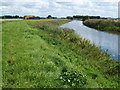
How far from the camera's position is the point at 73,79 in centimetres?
974

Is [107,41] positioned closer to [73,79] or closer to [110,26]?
[73,79]

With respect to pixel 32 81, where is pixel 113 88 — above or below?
below

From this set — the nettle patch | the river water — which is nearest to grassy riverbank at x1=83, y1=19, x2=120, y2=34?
the river water

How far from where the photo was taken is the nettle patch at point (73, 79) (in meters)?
9.32

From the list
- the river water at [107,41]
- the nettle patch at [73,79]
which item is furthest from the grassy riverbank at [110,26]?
the nettle patch at [73,79]

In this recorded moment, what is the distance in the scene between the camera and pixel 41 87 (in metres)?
8.60

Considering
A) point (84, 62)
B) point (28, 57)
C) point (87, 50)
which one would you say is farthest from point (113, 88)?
point (87, 50)

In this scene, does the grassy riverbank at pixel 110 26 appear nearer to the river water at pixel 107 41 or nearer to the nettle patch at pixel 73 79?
the river water at pixel 107 41

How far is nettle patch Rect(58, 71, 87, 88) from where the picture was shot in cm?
932

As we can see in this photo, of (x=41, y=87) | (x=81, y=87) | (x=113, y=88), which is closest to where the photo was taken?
(x=41, y=87)

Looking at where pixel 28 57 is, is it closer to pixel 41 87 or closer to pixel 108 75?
pixel 41 87

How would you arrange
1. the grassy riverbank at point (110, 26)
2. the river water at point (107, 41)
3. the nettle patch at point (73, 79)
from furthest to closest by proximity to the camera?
the grassy riverbank at point (110, 26) → the river water at point (107, 41) → the nettle patch at point (73, 79)

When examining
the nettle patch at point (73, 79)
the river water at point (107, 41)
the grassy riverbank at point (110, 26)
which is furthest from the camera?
A: the grassy riverbank at point (110, 26)

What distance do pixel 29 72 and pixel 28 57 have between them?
2.69m
